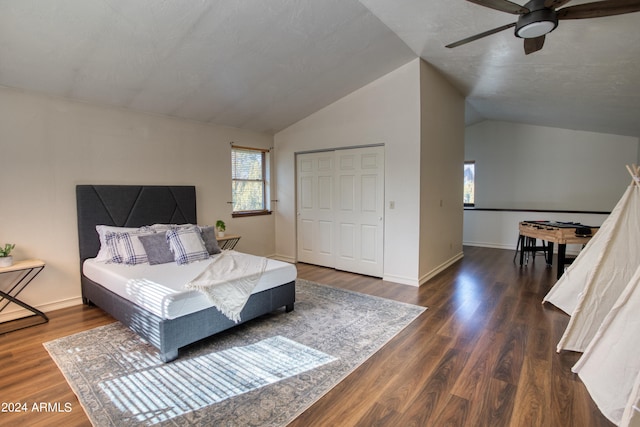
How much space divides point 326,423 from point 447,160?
4.57 metres

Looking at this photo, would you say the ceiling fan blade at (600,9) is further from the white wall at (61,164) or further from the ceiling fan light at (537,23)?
the white wall at (61,164)

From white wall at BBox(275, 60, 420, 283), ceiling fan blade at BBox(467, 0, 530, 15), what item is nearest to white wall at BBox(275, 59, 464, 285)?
white wall at BBox(275, 60, 420, 283)

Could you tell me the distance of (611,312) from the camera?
7.00 feet

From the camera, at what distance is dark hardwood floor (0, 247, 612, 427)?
1.98 m

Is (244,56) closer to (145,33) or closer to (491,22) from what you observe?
(145,33)

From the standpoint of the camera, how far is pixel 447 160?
539cm

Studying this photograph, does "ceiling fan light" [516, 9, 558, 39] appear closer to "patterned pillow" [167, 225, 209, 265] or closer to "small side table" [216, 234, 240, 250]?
"patterned pillow" [167, 225, 209, 265]

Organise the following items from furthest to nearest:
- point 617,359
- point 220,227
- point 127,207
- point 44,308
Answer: point 220,227 → point 127,207 → point 44,308 → point 617,359

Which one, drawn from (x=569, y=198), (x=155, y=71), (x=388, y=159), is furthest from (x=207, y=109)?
(x=569, y=198)

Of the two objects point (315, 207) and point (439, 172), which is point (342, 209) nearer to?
point (315, 207)

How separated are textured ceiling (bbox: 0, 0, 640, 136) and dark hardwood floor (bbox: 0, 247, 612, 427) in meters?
2.60

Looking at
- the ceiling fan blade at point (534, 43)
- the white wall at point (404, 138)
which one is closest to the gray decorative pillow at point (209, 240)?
the white wall at point (404, 138)

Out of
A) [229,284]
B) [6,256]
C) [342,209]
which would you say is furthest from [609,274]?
[6,256]

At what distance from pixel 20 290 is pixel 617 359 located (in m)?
5.14
